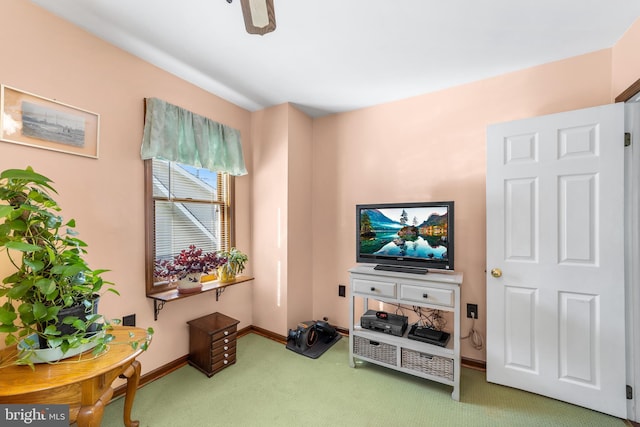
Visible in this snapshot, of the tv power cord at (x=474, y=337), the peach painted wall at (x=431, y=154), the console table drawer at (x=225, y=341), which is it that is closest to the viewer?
the peach painted wall at (x=431, y=154)

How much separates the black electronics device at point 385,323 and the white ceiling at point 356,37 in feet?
7.01

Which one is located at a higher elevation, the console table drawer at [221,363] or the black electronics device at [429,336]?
the black electronics device at [429,336]

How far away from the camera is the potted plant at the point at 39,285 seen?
1.11 m

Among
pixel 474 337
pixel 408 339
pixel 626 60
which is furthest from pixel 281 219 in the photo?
pixel 626 60

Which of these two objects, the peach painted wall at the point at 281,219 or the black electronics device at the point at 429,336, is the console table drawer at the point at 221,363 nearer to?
the peach painted wall at the point at 281,219

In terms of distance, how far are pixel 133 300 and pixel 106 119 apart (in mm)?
1368

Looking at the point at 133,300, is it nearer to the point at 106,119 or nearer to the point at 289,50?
the point at 106,119

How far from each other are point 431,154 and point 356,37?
129cm

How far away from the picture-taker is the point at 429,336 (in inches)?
82.9

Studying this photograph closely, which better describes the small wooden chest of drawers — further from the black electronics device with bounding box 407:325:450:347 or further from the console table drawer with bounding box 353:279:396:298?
the black electronics device with bounding box 407:325:450:347

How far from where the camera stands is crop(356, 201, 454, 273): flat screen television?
2.17 m

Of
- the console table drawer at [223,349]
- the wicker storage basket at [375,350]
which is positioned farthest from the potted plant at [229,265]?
the wicker storage basket at [375,350]

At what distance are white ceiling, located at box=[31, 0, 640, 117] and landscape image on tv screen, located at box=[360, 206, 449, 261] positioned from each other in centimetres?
120

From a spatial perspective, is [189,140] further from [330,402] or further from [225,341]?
[330,402]
